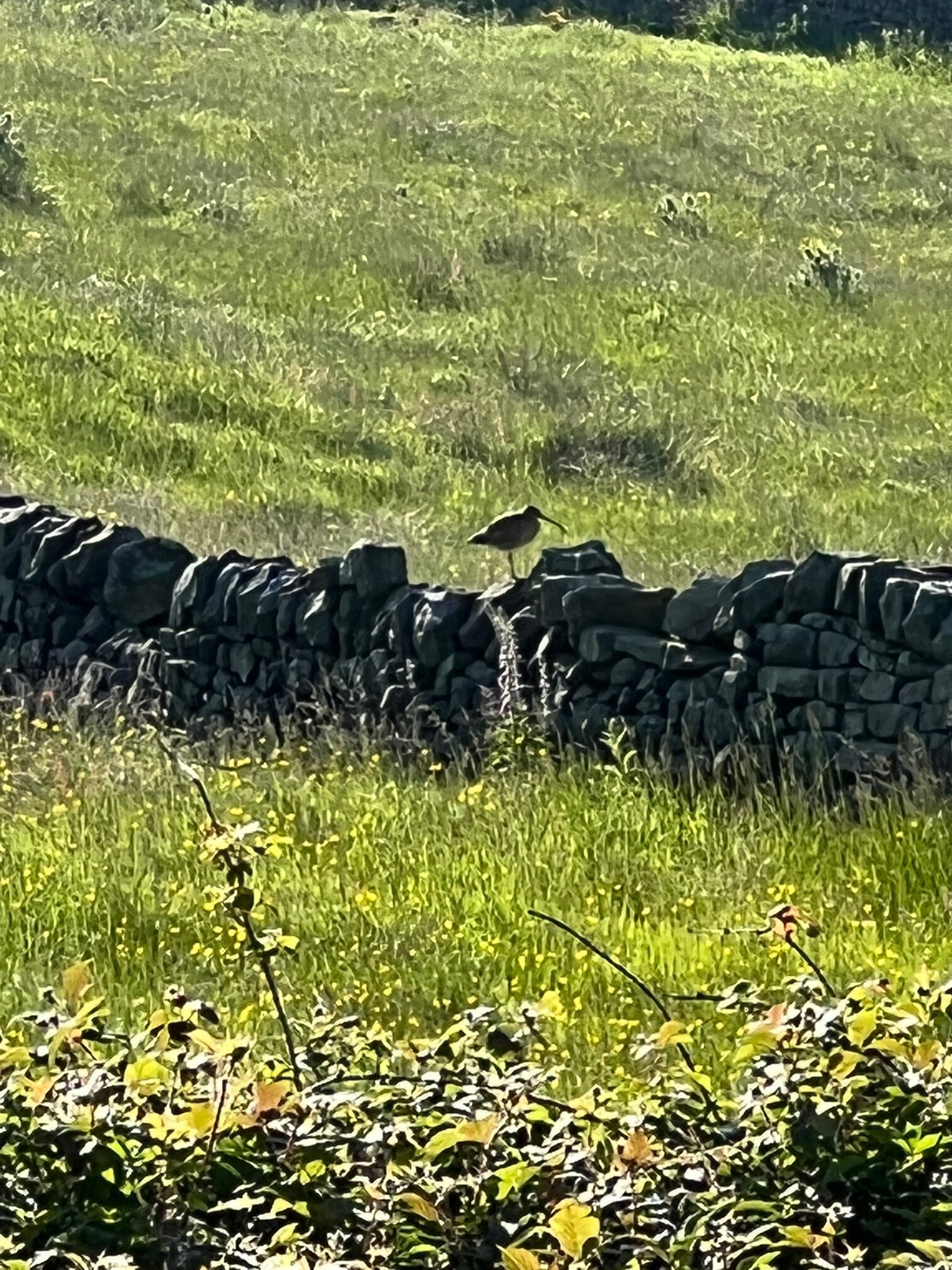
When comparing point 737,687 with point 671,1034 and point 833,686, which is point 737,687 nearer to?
point 833,686

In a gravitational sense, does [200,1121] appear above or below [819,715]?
above

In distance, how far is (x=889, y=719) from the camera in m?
7.36

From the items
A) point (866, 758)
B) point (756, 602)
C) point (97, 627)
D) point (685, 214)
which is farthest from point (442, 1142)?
point (685, 214)

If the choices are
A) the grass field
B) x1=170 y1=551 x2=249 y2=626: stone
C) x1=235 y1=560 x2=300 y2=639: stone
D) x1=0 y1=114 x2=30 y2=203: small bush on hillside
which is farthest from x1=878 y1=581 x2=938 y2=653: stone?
x1=0 y1=114 x2=30 y2=203: small bush on hillside

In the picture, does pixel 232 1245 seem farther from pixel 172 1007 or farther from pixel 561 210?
pixel 561 210

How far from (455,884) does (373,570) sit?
267 centimetres

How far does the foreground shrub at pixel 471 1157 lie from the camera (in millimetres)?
3041

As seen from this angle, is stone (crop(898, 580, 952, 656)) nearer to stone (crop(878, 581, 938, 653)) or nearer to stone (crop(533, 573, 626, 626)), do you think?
stone (crop(878, 581, 938, 653))

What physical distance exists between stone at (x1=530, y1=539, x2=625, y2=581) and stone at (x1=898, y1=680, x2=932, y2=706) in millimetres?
1409

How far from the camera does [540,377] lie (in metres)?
17.6

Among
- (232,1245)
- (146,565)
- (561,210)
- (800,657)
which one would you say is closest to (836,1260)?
(232,1245)

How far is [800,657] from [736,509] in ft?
22.1

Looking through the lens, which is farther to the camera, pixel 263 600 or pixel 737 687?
pixel 263 600

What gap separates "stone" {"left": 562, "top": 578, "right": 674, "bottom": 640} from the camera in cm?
797
